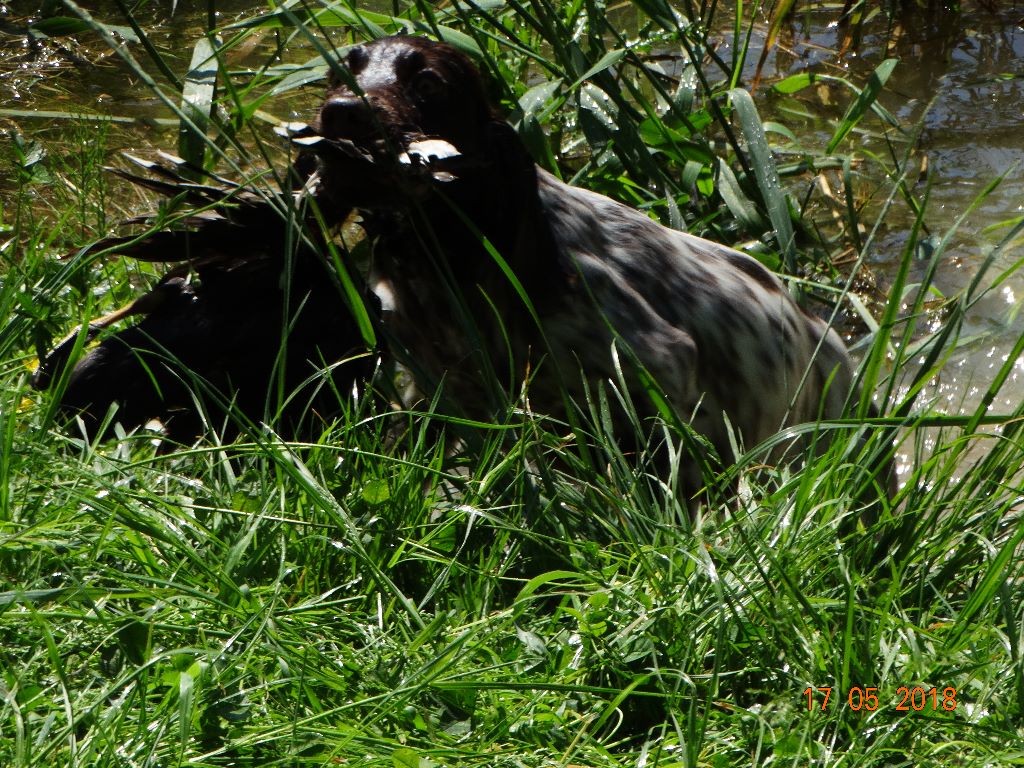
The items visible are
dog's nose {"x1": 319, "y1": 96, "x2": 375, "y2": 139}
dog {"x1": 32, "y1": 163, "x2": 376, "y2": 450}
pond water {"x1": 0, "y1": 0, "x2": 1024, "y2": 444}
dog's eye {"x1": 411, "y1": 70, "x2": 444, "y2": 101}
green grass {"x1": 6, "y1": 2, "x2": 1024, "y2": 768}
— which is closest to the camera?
green grass {"x1": 6, "y1": 2, "x2": 1024, "y2": 768}

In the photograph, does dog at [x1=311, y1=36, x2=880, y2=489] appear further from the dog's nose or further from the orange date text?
the orange date text

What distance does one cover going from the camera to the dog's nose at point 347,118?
2689 mm

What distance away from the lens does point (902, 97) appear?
6.17m

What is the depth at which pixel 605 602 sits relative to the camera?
2264mm

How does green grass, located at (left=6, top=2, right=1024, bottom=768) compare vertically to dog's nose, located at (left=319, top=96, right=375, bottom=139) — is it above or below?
below

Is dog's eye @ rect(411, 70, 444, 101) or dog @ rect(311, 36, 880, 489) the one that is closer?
dog @ rect(311, 36, 880, 489)

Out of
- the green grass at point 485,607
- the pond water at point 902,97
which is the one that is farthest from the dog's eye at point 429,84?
the pond water at point 902,97

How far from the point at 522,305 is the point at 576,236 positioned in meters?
0.26

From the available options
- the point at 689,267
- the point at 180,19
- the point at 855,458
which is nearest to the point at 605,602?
the point at 855,458

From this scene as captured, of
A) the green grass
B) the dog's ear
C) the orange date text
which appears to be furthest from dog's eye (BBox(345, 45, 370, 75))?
the orange date text

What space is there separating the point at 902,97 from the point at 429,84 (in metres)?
3.86

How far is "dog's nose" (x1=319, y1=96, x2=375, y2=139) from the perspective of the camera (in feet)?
8.82

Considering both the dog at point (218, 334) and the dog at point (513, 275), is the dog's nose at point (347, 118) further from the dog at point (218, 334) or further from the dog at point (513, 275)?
the dog at point (218, 334)

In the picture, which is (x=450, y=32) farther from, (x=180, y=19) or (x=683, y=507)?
(x=180, y=19)
